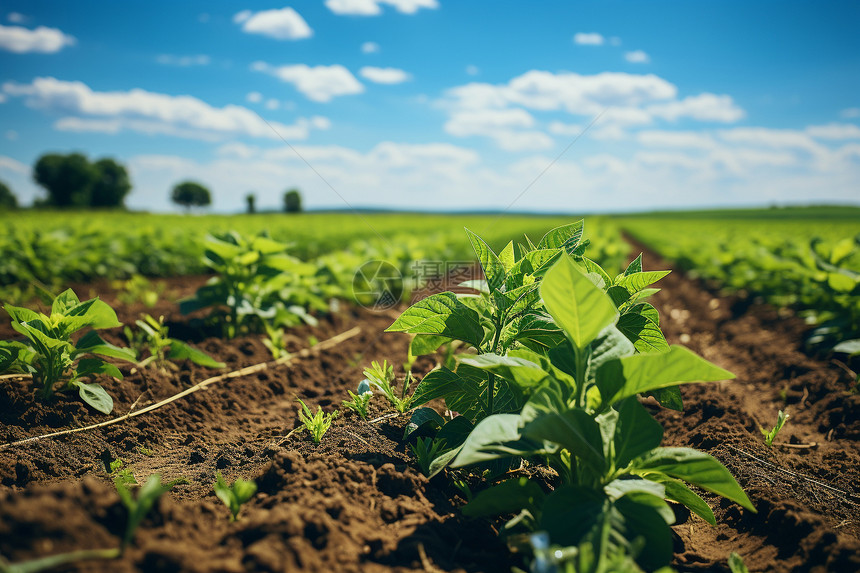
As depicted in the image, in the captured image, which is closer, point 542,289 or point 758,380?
point 542,289

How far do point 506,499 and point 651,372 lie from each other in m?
0.65

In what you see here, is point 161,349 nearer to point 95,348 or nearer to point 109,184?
point 95,348

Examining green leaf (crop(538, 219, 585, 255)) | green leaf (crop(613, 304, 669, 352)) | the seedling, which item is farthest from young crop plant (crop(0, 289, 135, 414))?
green leaf (crop(613, 304, 669, 352))

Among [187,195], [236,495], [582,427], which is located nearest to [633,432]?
[582,427]

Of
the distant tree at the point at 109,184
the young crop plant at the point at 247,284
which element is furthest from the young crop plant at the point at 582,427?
the distant tree at the point at 109,184

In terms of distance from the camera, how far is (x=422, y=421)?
2.14 metres

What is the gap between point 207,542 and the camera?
1.35 meters

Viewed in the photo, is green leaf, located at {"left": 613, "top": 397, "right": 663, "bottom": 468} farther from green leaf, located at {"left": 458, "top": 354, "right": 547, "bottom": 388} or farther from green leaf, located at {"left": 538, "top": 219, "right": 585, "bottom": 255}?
green leaf, located at {"left": 538, "top": 219, "right": 585, "bottom": 255}

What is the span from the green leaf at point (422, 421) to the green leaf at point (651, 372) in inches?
33.8

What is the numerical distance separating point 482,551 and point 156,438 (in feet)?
6.66

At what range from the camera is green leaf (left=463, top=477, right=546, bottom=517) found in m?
1.62

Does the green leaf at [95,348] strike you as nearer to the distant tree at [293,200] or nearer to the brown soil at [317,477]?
the brown soil at [317,477]

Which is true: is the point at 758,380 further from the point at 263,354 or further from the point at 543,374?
the point at 263,354

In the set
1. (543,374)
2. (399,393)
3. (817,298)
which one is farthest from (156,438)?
(817,298)
